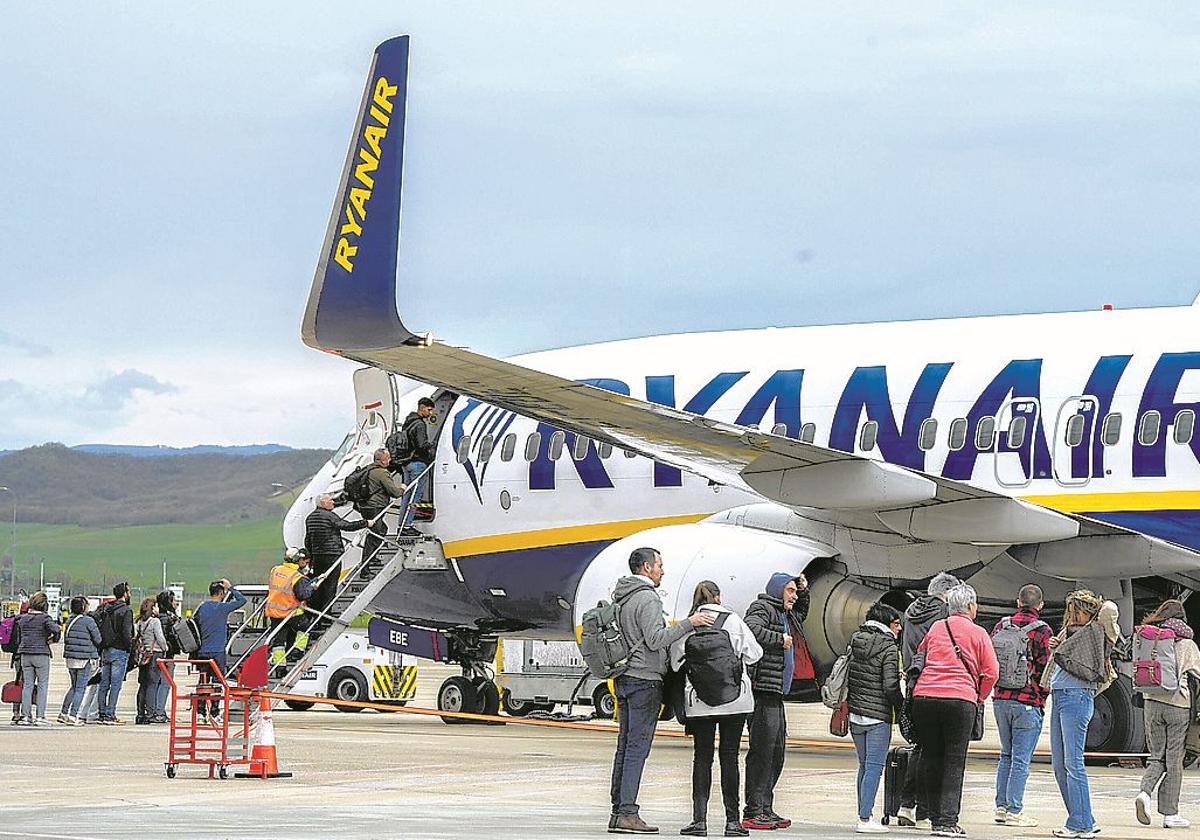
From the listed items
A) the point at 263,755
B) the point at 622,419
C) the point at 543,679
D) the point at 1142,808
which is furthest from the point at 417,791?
the point at 543,679

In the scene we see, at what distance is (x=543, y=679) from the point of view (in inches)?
1023

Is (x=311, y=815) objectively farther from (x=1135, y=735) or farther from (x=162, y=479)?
(x=162, y=479)

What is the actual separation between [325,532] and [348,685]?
847cm

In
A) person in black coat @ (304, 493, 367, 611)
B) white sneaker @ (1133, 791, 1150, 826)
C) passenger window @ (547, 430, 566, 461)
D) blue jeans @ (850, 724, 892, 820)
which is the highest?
passenger window @ (547, 430, 566, 461)

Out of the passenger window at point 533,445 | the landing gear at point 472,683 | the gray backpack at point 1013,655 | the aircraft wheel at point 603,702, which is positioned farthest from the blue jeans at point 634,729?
the aircraft wheel at point 603,702

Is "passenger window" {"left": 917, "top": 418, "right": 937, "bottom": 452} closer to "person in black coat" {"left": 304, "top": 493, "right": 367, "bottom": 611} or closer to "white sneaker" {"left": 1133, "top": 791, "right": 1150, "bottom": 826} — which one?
"white sneaker" {"left": 1133, "top": 791, "right": 1150, "bottom": 826}

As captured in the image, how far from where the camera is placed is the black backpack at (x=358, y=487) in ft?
69.4

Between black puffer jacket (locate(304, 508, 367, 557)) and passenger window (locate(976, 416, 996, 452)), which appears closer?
passenger window (locate(976, 416, 996, 452))

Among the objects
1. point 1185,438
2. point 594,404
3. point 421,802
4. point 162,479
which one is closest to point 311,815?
point 421,802

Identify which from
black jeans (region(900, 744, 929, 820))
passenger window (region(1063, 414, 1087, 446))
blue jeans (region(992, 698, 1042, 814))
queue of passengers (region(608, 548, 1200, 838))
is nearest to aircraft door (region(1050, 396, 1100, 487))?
passenger window (region(1063, 414, 1087, 446))

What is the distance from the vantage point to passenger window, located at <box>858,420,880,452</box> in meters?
17.9

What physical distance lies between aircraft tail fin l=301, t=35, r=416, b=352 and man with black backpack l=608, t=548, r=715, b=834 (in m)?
2.81

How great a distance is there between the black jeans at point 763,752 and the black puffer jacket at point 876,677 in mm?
480

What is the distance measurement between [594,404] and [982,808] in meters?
4.07
